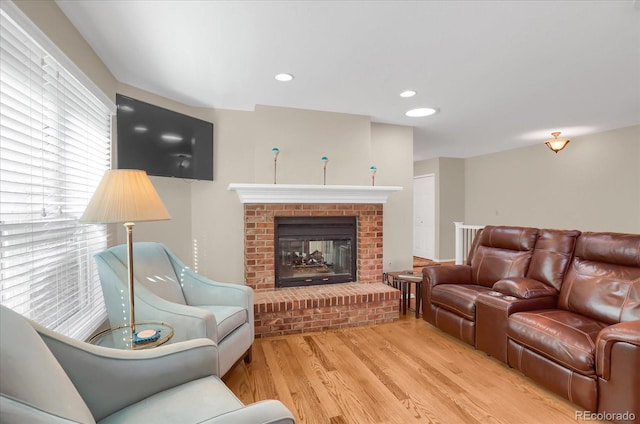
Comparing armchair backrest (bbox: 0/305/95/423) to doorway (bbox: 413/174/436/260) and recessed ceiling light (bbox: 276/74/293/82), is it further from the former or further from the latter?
doorway (bbox: 413/174/436/260)

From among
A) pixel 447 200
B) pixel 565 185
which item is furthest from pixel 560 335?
pixel 447 200

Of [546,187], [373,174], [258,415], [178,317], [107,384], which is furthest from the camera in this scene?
[546,187]

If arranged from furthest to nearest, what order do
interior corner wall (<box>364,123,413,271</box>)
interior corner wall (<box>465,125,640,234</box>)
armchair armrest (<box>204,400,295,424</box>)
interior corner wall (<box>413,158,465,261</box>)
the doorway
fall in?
the doorway, interior corner wall (<box>413,158,465,261</box>), interior corner wall (<box>465,125,640,234</box>), interior corner wall (<box>364,123,413,271</box>), armchair armrest (<box>204,400,295,424</box>)

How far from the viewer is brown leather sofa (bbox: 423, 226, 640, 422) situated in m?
1.79

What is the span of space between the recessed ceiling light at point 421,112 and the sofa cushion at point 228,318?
2.87m

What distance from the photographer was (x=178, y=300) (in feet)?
8.23

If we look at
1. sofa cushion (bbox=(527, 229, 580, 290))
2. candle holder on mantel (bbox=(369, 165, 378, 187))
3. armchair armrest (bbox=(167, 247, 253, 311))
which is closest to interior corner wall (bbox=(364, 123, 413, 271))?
candle holder on mantel (bbox=(369, 165, 378, 187))

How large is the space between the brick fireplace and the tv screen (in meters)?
0.50

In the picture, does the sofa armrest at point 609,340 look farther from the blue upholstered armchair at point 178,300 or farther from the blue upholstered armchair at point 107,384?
the blue upholstered armchair at point 178,300

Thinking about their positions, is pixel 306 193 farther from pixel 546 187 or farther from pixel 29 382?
pixel 546 187

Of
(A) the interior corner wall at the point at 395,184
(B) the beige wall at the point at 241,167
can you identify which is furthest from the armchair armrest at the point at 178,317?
(A) the interior corner wall at the point at 395,184

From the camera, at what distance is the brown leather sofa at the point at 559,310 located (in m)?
1.79

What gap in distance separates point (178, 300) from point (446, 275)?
2.51 metres

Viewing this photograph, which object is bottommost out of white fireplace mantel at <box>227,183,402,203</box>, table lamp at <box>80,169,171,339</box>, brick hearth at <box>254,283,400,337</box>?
brick hearth at <box>254,283,400,337</box>
